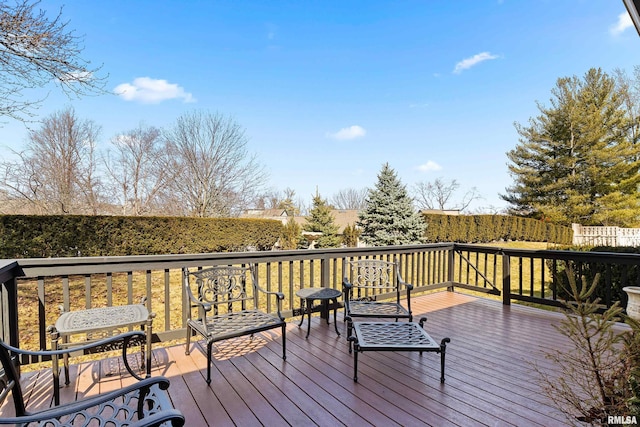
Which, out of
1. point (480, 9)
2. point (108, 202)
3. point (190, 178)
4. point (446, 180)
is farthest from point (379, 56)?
point (446, 180)

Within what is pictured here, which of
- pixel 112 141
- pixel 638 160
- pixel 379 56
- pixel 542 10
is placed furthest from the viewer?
pixel 638 160

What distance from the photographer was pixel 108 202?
12875 millimetres

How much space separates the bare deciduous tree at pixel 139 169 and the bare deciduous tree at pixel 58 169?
50.2 inches

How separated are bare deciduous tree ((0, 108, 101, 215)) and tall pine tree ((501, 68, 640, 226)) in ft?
72.8

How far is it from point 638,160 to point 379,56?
1626 cm

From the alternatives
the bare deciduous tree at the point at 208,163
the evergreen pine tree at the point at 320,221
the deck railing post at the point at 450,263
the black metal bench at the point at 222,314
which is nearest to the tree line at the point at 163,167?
the bare deciduous tree at the point at 208,163

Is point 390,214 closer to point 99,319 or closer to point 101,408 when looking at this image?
point 99,319

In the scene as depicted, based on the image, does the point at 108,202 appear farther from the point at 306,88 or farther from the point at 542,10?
the point at 542,10

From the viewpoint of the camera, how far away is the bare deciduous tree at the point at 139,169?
13.9 m

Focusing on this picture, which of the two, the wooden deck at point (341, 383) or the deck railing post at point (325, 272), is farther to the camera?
the deck railing post at point (325, 272)

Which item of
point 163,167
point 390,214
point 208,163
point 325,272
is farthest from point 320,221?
point 325,272

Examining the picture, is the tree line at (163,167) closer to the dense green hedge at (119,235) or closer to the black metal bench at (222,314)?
the dense green hedge at (119,235)

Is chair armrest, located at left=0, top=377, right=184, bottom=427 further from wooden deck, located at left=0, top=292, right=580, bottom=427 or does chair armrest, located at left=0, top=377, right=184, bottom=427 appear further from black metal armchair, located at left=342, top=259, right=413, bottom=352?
black metal armchair, located at left=342, top=259, right=413, bottom=352

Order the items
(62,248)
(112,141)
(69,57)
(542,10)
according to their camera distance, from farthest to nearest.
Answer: (112,141)
(62,248)
(542,10)
(69,57)
